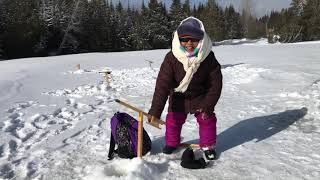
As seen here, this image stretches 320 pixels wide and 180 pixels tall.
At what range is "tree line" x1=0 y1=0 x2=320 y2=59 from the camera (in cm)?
4856

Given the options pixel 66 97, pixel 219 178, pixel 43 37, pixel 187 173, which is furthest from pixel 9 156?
pixel 43 37

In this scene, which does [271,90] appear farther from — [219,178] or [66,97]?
[219,178]

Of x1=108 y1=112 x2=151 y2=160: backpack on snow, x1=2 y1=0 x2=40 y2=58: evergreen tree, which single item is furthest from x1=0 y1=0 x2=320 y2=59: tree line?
x1=108 y1=112 x2=151 y2=160: backpack on snow

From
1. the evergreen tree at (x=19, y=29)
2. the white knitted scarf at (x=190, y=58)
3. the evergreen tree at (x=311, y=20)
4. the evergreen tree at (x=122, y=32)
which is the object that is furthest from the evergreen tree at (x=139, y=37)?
the white knitted scarf at (x=190, y=58)

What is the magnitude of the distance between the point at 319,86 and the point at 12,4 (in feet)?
156

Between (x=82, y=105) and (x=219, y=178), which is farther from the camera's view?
(x=82, y=105)

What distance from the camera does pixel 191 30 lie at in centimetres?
476

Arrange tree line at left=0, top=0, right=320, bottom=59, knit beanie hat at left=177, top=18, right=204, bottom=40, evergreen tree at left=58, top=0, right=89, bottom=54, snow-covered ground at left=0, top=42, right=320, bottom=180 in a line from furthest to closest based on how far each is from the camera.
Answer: evergreen tree at left=58, top=0, right=89, bottom=54 < tree line at left=0, top=0, right=320, bottom=59 < knit beanie hat at left=177, top=18, right=204, bottom=40 < snow-covered ground at left=0, top=42, right=320, bottom=180

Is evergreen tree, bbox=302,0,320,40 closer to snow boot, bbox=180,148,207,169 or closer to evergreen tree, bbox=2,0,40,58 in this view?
Answer: evergreen tree, bbox=2,0,40,58

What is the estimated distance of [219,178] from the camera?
4434mm

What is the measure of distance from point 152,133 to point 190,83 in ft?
5.18

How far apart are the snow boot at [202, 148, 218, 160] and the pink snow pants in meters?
0.06

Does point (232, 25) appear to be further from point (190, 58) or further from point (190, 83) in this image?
point (190, 58)

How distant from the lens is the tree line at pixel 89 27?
48562 millimetres
